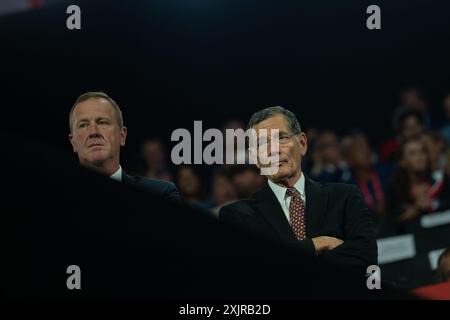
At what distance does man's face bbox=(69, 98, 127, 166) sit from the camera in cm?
208

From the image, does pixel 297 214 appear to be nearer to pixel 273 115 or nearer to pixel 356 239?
pixel 356 239

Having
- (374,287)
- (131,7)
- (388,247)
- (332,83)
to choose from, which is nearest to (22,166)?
(374,287)

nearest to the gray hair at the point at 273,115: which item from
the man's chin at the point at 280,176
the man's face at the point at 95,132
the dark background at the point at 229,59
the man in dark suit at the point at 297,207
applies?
the man in dark suit at the point at 297,207

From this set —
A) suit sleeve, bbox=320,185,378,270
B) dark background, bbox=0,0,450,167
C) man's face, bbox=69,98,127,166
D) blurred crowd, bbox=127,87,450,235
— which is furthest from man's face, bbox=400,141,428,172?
man's face, bbox=69,98,127,166

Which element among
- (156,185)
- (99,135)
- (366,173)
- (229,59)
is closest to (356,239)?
(156,185)

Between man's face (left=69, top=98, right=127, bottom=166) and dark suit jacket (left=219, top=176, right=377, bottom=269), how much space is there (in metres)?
0.35

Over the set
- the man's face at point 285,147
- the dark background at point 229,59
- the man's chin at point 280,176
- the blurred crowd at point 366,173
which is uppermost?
the dark background at point 229,59

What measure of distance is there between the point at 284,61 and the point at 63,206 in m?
4.61

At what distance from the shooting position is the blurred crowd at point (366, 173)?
408 cm

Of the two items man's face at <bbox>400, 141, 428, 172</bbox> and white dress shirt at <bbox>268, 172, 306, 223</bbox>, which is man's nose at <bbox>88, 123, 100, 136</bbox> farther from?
man's face at <bbox>400, 141, 428, 172</bbox>

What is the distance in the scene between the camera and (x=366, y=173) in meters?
4.95

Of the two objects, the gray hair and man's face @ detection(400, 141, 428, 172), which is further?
man's face @ detection(400, 141, 428, 172)

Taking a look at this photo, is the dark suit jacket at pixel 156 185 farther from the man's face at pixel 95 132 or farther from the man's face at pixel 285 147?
the man's face at pixel 285 147

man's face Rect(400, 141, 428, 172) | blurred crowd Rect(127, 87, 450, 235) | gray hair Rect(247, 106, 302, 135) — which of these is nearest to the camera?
gray hair Rect(247, 106, 302, 135)
